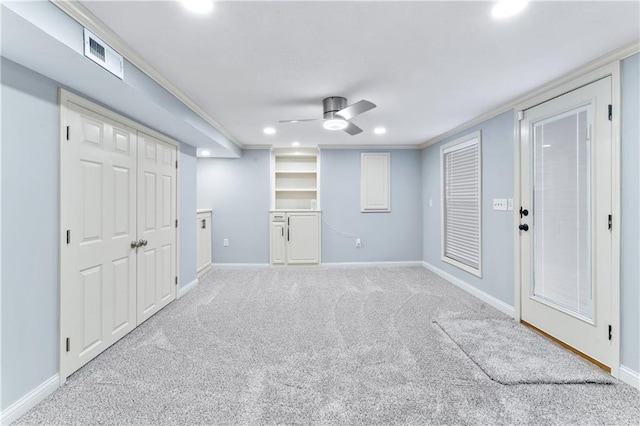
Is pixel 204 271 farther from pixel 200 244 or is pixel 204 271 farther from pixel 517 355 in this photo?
pixel 517 355

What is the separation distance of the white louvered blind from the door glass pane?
97 cm

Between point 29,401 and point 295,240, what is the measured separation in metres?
3.93

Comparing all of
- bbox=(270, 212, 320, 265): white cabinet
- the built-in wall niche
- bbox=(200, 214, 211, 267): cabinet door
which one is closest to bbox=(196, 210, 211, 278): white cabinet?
bbox=(200, 214, 211, 267): cabinet door

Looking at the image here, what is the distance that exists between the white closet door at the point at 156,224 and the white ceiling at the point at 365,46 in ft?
2.78

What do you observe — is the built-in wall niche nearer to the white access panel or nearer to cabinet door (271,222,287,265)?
cabinet door (271,222,287,265)

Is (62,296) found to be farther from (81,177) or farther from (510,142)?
(510,142)

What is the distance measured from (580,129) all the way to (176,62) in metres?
3.30

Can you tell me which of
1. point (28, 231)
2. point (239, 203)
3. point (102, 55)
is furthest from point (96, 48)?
point (239, 203)

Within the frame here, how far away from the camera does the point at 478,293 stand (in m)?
3.65

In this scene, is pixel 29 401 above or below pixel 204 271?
below

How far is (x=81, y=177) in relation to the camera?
208cm

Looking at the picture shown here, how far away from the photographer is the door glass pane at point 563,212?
227 centimetres

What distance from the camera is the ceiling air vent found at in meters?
1.63

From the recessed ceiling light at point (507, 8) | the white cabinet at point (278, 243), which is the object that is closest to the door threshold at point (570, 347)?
the recessed ceiling light at point (507, 8)
